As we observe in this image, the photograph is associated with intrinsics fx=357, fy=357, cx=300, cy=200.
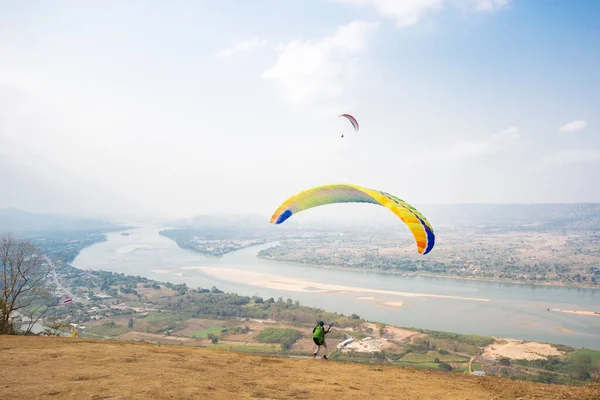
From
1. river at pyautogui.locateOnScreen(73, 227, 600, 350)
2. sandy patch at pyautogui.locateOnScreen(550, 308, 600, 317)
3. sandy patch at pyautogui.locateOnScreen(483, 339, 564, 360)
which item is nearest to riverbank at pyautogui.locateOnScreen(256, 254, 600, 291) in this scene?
river at pyautogui.locateOnScreen(73, 227, 600, 350)

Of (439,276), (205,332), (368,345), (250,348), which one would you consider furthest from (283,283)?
(439,276)

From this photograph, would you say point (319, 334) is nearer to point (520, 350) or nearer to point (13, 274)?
point (13, 274)

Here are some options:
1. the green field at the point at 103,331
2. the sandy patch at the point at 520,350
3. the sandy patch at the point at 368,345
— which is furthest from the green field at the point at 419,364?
the green field at the point at 103,331

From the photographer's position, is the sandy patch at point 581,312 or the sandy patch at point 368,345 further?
the sandy patch at point 581,312

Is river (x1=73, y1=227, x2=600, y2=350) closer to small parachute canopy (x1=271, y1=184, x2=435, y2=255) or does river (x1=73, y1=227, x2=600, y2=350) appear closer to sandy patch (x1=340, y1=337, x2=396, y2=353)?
sandy patch (x1=340, y1=337, x2=396, y2=353)

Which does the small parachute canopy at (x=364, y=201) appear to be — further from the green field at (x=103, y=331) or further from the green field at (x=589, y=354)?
the green field at (x=103, y=331)
